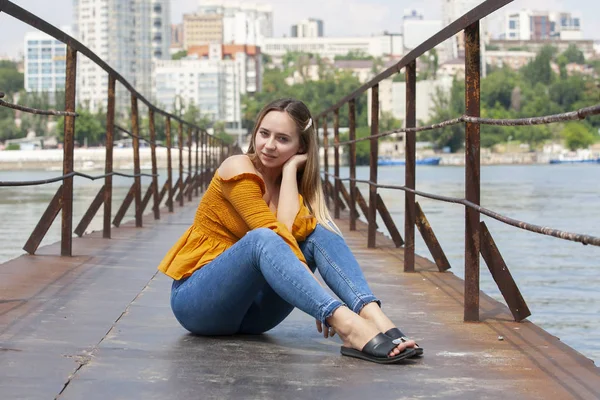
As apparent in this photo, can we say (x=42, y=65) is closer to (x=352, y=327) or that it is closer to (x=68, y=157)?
(x=68, y=157)

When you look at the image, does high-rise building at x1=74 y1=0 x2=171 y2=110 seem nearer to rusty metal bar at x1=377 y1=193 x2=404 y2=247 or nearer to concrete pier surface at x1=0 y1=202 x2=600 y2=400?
rusty metal bar at x1=377 y1=193 x2=404 y2=247

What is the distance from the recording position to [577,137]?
105 meters

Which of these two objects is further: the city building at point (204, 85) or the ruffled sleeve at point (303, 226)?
the city building at point (204, 85)

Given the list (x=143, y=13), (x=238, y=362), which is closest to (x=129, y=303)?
(x=238, y=362)

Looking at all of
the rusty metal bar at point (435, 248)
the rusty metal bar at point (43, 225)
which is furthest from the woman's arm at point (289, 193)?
the rusty metal bar at point (43, 225)

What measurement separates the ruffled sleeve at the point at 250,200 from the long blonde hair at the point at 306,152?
0.42ft

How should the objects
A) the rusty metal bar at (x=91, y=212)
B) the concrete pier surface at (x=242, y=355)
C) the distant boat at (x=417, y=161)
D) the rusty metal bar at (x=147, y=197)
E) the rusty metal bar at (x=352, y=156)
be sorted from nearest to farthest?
the concrete pier surface at (x=242, y=355) → the rusty metal bar at (x=91, y=212) → the rusty metal bar at (x=352, y=156) → the rusty metal bar at (x=147, y=197) → the distant boat at (x=417, y=161)

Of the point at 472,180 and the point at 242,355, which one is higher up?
the point at 472,180

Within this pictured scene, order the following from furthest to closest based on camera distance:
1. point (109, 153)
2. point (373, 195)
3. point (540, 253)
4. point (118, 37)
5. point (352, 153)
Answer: point (118, 37) < point (352, 153) < point (540, 253) < point (109, 153) < point (373, 195)

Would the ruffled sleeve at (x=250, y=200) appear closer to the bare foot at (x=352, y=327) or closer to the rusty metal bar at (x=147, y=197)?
the bare foot at (x=352, y=327)

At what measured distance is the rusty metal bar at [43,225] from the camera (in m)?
5.19

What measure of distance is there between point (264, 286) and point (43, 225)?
224 cm

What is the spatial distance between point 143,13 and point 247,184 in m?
174

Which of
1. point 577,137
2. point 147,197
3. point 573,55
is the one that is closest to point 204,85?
point 577,137
